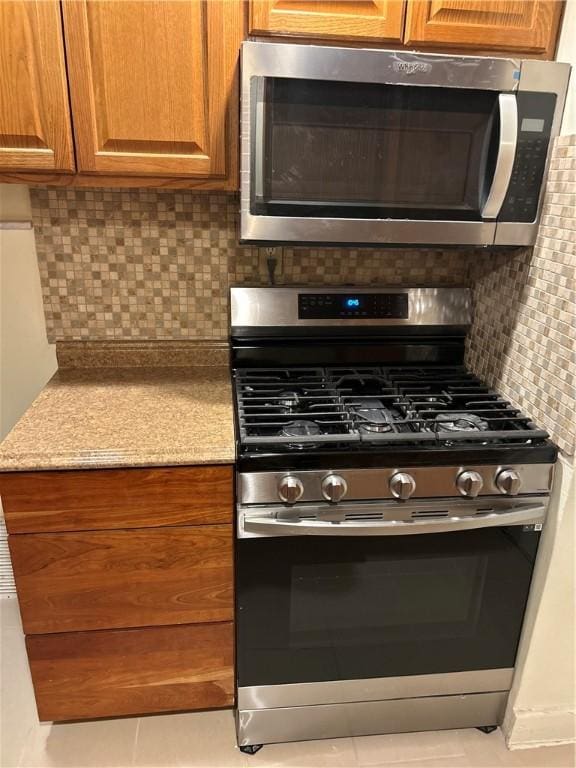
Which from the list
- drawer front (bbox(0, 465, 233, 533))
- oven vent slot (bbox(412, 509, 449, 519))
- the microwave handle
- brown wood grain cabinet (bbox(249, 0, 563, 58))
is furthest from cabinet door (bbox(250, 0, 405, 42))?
oven vent slot (bbox(412, 509, 449, 519))

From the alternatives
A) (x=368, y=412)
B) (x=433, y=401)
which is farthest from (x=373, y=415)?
(x=433, y=401)

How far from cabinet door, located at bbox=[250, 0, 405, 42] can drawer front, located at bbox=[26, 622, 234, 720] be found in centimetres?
141

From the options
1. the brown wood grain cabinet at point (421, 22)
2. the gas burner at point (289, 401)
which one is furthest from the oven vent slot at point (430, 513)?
the brown wood grain cabinet at point (421, 22)

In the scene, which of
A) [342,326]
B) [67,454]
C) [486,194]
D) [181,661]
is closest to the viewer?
[67,454]

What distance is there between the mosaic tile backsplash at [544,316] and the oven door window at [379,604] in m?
0.33

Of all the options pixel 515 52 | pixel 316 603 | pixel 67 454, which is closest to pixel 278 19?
pixel 515 52

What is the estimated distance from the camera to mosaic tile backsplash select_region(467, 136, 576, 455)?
1271 millimetres

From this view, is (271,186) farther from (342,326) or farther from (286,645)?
(286,645)

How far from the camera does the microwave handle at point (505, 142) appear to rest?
125 cm

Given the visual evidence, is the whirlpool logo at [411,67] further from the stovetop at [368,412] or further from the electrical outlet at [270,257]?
the stovetop at [368,412]

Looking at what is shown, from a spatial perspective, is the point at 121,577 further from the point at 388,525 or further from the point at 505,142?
the point at 505,142

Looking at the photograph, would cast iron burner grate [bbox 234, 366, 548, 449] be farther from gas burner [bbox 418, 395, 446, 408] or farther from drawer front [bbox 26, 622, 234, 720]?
drawer front [bbox 26, 622, 234, 720]

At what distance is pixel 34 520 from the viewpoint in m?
1.25

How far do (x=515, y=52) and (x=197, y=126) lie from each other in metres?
0.77
